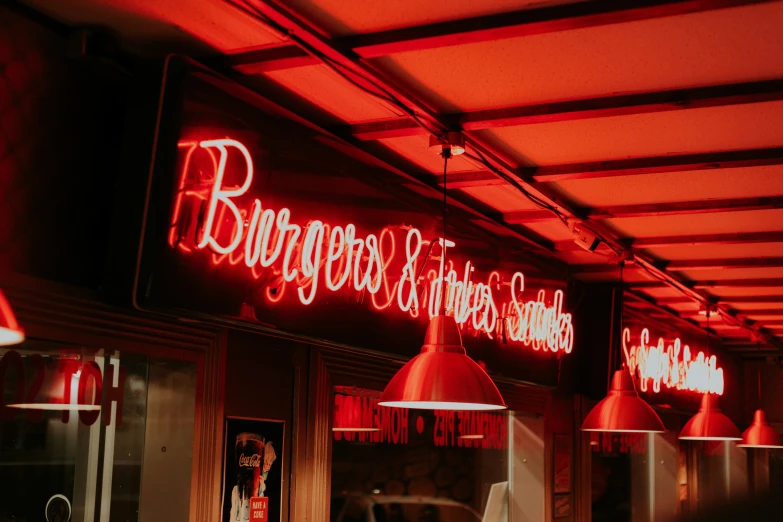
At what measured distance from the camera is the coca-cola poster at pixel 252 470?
4.21m

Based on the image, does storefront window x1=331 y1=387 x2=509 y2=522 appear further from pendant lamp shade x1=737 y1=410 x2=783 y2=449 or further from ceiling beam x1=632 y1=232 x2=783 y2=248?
pendant lamp shade x1=737 y1=410 x2=783 y2=449

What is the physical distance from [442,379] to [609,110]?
134cm

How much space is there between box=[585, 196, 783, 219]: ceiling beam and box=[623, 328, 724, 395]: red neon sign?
7.90 ft

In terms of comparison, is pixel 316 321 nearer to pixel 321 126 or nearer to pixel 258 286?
pixel 258 286

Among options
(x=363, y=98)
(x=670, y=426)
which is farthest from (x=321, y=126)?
(x=670, y=426)

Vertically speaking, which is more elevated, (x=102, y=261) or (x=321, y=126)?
(x=321, y=126)

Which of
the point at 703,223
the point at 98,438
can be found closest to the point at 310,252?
the point at 98,438

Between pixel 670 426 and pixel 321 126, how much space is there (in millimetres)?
7475

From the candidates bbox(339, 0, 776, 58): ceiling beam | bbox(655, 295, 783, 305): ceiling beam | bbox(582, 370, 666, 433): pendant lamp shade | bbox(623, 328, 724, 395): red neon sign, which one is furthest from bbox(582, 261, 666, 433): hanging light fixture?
bbox(339, 0, 776, 58): ceiling beam

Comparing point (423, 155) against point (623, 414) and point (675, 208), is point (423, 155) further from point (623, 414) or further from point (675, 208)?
point (623, 414)

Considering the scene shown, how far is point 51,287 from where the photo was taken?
10.9 ft

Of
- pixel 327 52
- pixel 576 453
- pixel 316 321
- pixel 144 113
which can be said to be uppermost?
pixel 327 52

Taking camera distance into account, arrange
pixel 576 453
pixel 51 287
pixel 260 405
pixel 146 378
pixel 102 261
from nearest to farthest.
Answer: pixel 51 287, pixel 102 261, pixel 146 378, pixel 260 405, pixel 576 453

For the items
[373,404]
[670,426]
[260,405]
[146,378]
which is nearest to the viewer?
[146,378]
